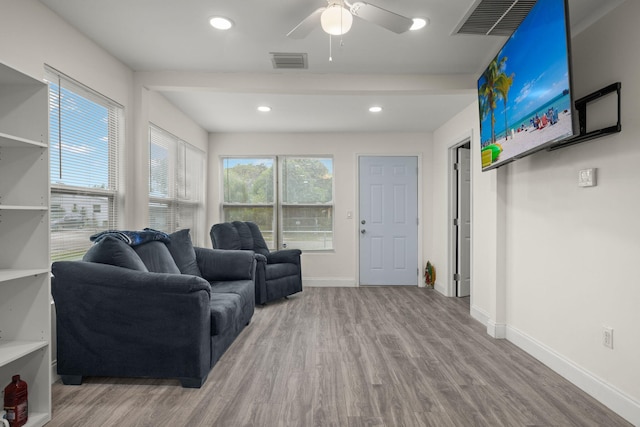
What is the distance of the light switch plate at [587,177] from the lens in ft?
7.27

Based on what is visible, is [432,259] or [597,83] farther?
[432,259]

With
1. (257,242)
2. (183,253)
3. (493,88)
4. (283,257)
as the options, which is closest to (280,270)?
(283,257)

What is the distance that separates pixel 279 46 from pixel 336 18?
3.36 ft

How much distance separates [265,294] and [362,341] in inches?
62.3

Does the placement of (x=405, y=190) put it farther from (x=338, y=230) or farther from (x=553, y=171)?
(x=553, y=171)

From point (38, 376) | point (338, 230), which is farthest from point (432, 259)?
point (38, 376)

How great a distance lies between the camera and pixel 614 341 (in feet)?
6.82

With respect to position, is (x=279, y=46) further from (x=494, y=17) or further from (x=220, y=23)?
(x=494, y=17)

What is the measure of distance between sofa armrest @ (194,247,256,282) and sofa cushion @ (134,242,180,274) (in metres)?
0.66

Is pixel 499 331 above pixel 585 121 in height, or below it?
Answer: below

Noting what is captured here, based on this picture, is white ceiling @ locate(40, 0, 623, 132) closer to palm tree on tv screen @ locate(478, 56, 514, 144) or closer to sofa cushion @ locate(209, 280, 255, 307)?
palm tree on tv screen @ locate(478, 56, 514, 144)

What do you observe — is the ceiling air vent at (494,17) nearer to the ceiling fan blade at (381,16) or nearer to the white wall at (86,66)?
the ceiling fan blade at (381,16)

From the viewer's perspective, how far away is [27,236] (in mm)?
1876

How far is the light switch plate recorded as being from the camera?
7.27 feet
